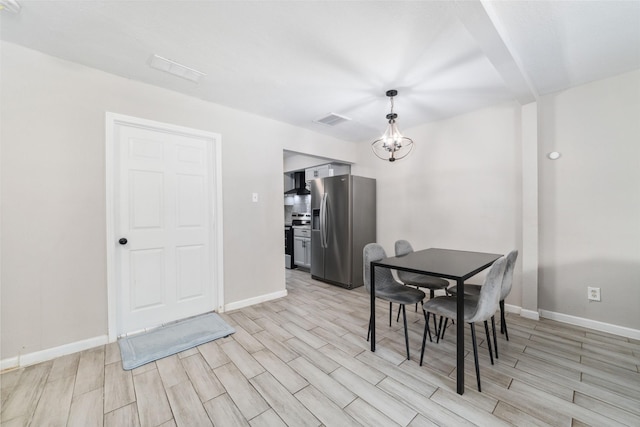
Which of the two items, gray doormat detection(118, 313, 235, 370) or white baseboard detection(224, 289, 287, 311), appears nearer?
gray doormat detection(118, 313, 235, 370)

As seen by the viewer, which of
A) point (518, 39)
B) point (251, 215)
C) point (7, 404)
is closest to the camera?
point (7, 404)

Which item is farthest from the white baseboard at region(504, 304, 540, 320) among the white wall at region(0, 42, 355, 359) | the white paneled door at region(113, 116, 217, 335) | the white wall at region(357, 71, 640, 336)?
the white wall at region(0, 42, 355, 359)

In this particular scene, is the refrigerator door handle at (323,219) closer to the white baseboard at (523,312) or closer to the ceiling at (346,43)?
the ceiling at (346,43)

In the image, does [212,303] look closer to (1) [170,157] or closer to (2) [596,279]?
(1) [170,157]

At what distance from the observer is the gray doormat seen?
7.10 feet

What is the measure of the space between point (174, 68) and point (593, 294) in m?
4.73

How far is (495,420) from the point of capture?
4.87 ft

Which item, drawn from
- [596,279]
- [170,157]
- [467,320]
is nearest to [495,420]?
[467,320]

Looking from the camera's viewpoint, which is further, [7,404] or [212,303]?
[212,303]

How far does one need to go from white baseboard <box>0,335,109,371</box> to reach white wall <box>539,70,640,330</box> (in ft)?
15.4

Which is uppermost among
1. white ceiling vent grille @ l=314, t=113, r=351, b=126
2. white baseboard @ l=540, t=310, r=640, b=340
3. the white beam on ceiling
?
white ceiling vent grille @ l=314, t=113, r=351, b=126

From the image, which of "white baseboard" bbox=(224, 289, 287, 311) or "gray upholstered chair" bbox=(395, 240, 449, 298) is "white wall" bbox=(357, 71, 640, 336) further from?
"white baseboard" bbox=(224, 289, 287, 311)

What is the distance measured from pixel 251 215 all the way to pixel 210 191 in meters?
0.60

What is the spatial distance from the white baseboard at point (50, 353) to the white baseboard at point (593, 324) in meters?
4.66
